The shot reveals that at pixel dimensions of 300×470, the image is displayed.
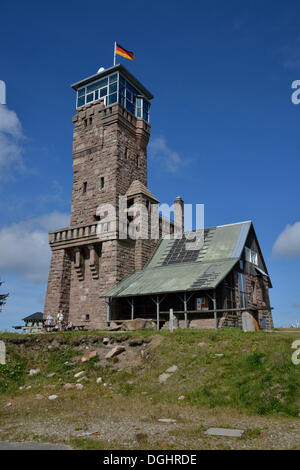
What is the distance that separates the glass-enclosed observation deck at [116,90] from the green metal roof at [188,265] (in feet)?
40.8

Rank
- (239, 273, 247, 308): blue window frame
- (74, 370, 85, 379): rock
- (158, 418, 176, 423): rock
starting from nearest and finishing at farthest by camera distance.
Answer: (158, 418, 176, 423): rock
(74, 370, 85, 379): rock
(239, 273, 247, 308): blue window frame

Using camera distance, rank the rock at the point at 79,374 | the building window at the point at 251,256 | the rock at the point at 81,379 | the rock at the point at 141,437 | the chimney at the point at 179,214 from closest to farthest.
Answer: the rock at the point at 141,437 < the rock at the point at 81,379 < the rock at the point at 79,374 < the building window at the point at 251,256 < the chimney at the point at 179,214

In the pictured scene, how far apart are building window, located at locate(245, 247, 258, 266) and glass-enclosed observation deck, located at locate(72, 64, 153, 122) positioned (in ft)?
50.9

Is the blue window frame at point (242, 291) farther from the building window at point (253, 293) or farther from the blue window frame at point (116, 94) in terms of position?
the blue window frame at point (116, 94)

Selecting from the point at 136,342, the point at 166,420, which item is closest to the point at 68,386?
the point at 136,342

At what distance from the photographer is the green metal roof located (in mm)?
22109

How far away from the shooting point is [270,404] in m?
9.96

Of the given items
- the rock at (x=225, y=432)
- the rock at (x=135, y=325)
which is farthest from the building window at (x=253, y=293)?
the rock at (x=225, y=432)

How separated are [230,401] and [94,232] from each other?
18.8 metres

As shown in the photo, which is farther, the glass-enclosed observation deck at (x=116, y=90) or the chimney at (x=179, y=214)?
the chimney at (x=179, y=214)

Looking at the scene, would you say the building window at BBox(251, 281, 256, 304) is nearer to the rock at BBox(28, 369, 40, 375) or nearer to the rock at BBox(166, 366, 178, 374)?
the rock at BBox(166, 366, 178, 374)

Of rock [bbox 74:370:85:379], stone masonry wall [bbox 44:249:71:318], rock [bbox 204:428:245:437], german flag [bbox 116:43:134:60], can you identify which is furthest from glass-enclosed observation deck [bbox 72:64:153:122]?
rock [bbox 204:428:245:437]

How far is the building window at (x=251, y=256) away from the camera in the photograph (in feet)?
88.3

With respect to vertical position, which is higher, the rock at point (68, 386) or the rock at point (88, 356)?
the rock at point (88, 356)
